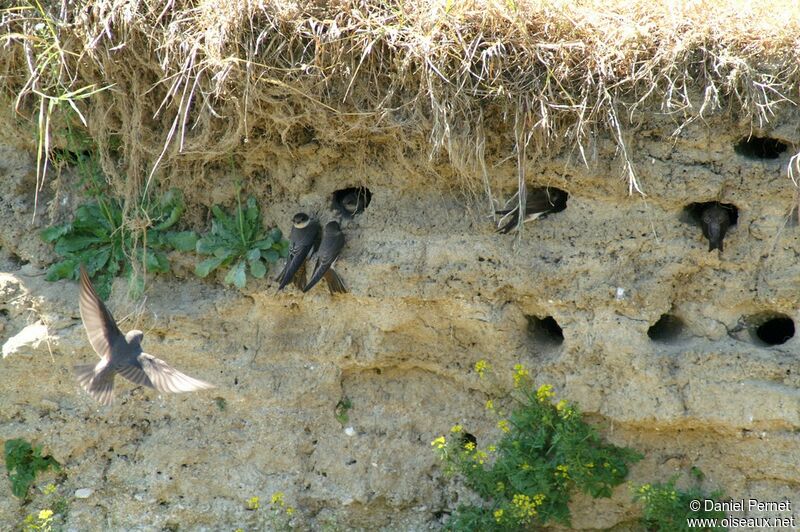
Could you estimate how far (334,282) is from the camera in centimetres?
366

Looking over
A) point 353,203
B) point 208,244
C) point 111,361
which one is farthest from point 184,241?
point 353,203

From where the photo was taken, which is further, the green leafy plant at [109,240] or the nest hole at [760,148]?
the green leafy plant at [109,240]

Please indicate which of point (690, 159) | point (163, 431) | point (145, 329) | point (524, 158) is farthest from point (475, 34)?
point (163, 431)

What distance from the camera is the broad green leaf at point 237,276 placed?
145 inches

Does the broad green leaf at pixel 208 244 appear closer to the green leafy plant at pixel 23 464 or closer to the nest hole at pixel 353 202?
the nest hole at pixel 353 202

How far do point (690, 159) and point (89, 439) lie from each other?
2.64m

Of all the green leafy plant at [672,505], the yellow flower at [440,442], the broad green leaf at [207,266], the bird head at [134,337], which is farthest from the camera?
the broad green leaf at [207,266]

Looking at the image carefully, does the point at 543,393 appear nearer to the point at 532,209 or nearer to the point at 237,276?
the point at 532,209

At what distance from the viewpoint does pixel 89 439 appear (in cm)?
376

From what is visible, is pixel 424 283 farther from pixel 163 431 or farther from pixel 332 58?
pixel 163 431

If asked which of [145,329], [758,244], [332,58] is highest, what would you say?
[332,58]

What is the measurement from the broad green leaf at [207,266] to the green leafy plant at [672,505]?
1.85m

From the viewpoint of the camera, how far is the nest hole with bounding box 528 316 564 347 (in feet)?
12.0

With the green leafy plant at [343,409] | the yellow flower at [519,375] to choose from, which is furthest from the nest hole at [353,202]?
the yellow flower at [519,375]
